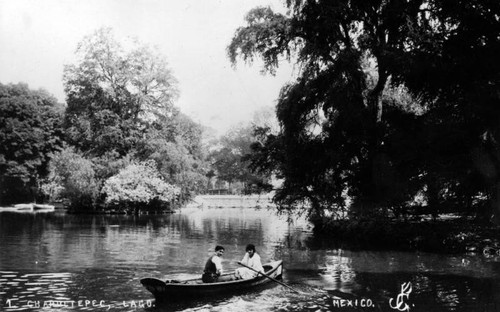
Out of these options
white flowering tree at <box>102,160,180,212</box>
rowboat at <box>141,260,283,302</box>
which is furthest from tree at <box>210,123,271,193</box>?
rowboat at <box>141,260,283,302</box>

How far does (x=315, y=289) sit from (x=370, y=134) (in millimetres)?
11702

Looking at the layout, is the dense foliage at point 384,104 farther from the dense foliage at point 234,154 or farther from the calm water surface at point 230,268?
the dense foliage at point 234,154

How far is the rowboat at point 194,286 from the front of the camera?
13070 millimetres

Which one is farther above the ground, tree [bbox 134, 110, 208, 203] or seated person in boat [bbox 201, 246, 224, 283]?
tree [bbox 134, 110, 208, 203]

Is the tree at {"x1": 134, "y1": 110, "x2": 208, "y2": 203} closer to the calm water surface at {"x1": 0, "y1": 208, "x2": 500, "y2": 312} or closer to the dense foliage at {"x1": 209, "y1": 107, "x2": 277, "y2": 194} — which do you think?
the calm water surface at {"x1": 0, "y1": 208, "x2": 500, "y2": 312}

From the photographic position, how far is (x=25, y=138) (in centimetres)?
5903

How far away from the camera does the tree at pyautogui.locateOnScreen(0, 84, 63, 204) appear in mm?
58219

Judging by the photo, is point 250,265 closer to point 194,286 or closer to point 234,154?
point 194,286

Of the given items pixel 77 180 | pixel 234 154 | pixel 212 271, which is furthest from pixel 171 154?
pixel 234 154

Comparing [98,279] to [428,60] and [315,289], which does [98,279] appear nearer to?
[315,289]

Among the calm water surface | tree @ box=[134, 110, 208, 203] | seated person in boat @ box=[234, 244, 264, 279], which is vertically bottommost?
the calm water surface

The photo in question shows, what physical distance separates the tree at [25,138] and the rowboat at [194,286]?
1988 inches

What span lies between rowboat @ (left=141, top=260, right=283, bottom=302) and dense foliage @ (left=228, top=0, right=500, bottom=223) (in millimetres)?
10081

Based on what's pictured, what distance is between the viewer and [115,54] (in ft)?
161
